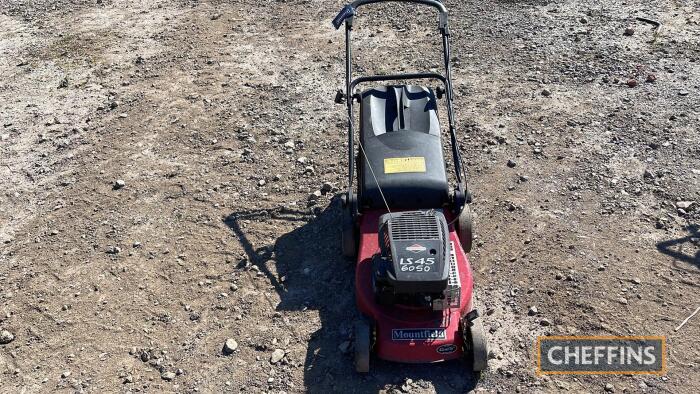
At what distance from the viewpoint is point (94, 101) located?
886cm

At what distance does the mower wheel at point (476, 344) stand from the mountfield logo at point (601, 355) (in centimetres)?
53

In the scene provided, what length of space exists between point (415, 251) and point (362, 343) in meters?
0.76

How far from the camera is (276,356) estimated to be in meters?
5.32

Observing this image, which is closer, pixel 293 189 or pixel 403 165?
pixel 403 165

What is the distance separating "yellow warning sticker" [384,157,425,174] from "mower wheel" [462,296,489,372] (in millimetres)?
1330

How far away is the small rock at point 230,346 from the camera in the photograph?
5.41 metres

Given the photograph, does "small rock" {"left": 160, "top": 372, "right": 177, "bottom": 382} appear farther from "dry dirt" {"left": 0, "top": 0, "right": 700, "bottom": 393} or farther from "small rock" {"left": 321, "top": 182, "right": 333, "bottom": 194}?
"small rock" {"left": 321, "top": 182, "right": 333, "bottom": 194}

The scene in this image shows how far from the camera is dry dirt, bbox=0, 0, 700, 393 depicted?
5383 mm

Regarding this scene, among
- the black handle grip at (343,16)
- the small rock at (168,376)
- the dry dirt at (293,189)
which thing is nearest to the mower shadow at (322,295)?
the dry dirt at (293,189)

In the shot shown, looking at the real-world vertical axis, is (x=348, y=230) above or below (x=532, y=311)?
above

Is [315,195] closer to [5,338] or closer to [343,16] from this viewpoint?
[343,16]

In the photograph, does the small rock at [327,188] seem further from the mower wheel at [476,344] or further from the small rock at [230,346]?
the mower wheel at [476,344]

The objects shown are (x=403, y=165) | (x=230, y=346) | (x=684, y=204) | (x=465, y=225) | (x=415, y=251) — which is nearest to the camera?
(x=415, y=251)

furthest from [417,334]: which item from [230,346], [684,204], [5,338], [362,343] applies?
[5,338]
